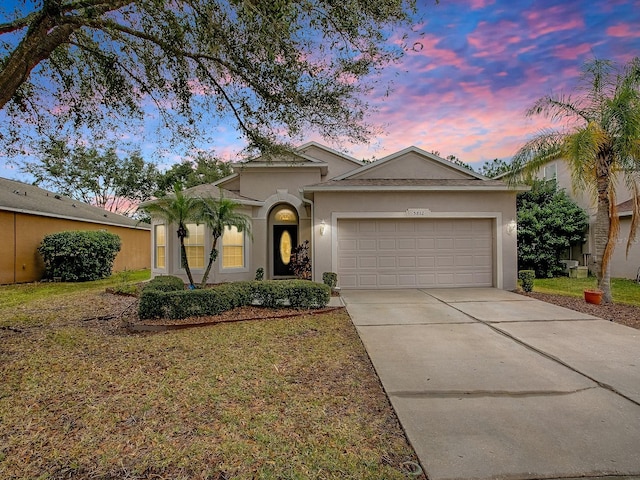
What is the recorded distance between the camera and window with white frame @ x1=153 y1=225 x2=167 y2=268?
43.2 ft

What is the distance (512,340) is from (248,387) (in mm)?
4373

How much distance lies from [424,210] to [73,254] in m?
14.3

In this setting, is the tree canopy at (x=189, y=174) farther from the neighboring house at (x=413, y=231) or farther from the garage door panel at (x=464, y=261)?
the garage door panel at (x=464, y=261)

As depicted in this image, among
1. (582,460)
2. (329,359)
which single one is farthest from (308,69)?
(582,460)

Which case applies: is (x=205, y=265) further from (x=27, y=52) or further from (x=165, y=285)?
(x=27, y=52)

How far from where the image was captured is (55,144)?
27.5 feet

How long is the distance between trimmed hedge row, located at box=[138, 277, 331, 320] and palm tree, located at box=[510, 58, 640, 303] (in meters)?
6.91

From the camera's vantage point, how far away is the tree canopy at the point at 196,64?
5.50 metres

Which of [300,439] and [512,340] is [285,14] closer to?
[300,439]

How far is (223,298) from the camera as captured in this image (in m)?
8.09

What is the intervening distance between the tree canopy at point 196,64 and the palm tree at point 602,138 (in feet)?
17.3

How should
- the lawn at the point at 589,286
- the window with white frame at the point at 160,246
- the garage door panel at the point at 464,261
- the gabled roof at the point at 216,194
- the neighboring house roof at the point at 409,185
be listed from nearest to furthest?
the lawn at the point at 589,286
the neighboring house roof at the point at 409,185
the garage door panel at the point at 464,261
the gabled roof at the point at 216,194
the window with white frame at the point at 160,246

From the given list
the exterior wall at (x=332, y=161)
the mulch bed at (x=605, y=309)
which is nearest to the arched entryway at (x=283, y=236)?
the exterior wall at (x=332, y=161)

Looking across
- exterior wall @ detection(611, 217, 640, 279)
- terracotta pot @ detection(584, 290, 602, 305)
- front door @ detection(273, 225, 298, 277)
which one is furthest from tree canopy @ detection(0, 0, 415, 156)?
exterior wall @ detection(611, 217, 640, 279)
